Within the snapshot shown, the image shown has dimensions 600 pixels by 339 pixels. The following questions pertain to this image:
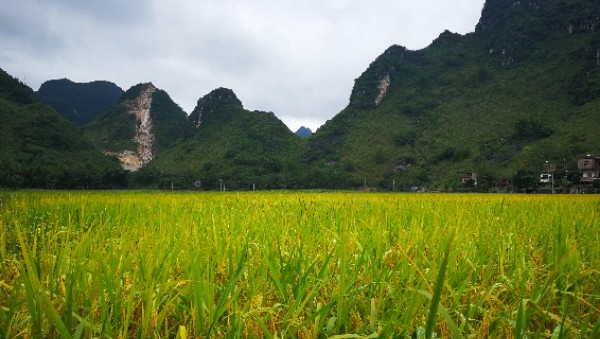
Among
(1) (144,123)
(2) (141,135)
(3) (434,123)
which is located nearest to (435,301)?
(3) (434,123)

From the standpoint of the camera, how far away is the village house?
4975 cm

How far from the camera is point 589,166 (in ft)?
163

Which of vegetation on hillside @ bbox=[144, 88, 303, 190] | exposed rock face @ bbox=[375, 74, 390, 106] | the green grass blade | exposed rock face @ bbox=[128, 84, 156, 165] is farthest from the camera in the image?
exposed rock face @ bbox=[128, 84, 156, 165]

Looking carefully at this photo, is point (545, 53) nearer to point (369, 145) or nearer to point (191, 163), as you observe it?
point (369, 145)

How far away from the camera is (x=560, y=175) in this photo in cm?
4853

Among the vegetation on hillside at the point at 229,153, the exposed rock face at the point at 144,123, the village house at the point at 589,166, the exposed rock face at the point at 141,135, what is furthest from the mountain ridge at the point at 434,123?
the exposed rock face at the point at 141,135

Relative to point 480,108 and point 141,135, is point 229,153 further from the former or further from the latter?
point 480,108

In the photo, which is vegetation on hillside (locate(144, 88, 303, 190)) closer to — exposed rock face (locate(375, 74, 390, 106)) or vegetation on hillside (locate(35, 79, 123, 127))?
exposed rock face (locate(375, 74, 390, 106))

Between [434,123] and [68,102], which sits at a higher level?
[68,102]

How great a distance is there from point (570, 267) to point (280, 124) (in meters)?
135

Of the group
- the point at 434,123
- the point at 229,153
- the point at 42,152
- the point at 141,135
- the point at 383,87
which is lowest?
the point at 42,152

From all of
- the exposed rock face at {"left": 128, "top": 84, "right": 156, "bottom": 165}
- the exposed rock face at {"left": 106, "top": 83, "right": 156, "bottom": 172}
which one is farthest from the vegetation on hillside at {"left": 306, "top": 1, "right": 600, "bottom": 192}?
the exposed rock face at {"left": 128, "top": 84, "right": 156, "bottom": 165}

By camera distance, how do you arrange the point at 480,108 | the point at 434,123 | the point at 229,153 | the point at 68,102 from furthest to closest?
the point at 68,102 < the point at 229,153 < the point at 434,123 < the point at 480,108

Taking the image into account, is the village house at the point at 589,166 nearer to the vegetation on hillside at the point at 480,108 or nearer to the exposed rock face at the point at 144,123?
the vegetation on hillside at the point at 480,108
